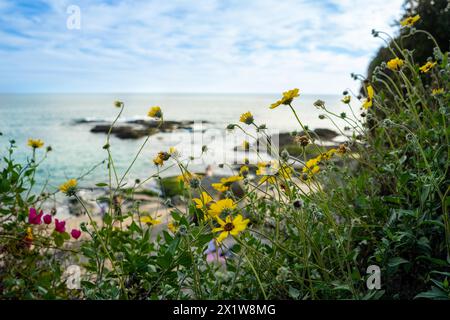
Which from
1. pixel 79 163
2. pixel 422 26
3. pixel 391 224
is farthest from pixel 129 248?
pixel 79 163

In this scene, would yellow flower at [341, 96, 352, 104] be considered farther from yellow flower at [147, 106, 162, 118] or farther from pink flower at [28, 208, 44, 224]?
pink flower at [28, 208, 44, 224]

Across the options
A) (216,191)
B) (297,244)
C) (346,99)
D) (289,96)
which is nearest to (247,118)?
(289,96)

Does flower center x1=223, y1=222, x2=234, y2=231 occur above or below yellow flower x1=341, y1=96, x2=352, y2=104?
below

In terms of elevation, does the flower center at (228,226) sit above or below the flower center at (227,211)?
below

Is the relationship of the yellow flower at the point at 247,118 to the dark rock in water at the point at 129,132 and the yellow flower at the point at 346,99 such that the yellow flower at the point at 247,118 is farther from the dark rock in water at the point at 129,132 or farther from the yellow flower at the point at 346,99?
the dark rock in water at the point at 129,132

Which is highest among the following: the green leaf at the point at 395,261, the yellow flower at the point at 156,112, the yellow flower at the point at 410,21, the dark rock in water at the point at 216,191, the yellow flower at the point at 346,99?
the yellow flower at the point at 410,21

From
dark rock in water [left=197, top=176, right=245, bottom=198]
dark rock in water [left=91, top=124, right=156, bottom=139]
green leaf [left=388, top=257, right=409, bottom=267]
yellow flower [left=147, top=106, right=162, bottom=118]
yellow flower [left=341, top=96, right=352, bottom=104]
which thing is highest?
yellow flower [left=341, top=96, right=352, bottom=104]

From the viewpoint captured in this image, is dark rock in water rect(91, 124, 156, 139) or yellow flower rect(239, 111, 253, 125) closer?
yellow flower rect(239, 111, 253, 125)

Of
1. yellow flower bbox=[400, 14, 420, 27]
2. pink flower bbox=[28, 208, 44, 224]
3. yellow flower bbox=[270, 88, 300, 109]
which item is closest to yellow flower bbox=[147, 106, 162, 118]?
yellow flower bbox=[270, 88, 300, 109]

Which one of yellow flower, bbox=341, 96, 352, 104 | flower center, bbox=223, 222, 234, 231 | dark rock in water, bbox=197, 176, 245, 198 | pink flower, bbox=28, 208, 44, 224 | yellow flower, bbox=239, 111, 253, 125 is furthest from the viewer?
dark rock in water, bbox=197, 176, 245, 198

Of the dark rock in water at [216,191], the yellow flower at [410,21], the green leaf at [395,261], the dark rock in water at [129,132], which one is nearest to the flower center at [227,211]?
the green leaf at [395,261]

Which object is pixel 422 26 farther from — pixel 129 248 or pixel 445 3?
pixel 129 248

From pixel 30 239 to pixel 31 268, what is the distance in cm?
11
